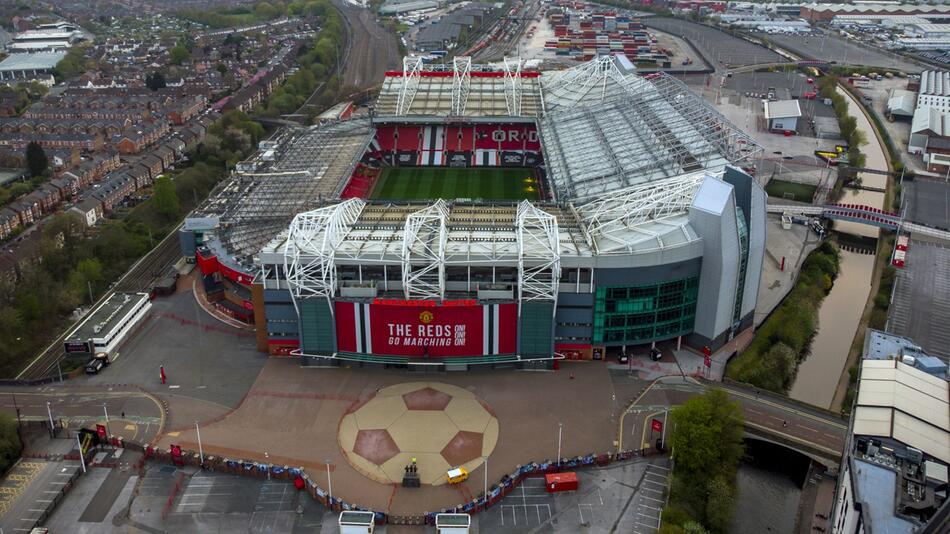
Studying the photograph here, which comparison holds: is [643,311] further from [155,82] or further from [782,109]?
Result: [155,82]

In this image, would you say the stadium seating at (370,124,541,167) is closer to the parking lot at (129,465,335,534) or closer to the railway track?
the railway track

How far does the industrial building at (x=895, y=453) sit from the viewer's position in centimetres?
3195

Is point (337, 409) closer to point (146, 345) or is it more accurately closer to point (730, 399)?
point (146, 345)

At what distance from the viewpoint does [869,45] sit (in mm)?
199750

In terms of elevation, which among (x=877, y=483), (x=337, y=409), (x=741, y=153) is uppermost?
(x=741, y=153)

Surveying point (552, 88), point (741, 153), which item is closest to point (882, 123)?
point (552, 88)

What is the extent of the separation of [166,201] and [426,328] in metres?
45.2

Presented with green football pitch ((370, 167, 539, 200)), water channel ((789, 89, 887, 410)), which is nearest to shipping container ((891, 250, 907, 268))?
water channel ((789, 89, 887, 410))

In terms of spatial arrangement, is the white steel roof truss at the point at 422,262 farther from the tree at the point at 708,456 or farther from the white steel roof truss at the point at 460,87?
the white steel roof truss at the point at 460,87

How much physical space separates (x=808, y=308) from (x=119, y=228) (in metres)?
66.3

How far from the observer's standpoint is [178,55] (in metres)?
168

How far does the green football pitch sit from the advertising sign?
38555 mm

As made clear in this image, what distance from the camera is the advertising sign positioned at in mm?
53531

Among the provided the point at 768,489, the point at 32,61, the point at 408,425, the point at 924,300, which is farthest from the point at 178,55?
the point at 768,489
